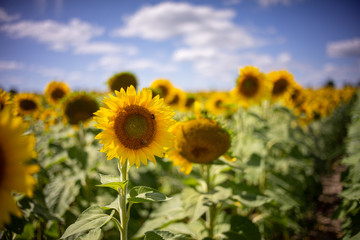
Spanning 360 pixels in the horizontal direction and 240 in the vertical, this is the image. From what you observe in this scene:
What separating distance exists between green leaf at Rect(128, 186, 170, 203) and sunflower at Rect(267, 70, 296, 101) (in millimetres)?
3437

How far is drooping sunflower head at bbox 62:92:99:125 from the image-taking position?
2.81m

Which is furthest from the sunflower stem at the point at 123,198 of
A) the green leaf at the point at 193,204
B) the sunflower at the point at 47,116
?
the sunflower at the point at 47,116

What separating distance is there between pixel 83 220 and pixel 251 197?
1.57 metres

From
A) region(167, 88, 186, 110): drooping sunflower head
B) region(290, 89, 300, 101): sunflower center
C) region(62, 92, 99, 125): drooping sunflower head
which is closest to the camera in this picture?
region(62, 92, 99, 125): drooping sunflower head

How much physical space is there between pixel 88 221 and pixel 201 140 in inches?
42.8

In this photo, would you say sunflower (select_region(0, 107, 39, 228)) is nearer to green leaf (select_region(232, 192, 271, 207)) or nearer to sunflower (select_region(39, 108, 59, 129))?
green leaf (select_region(232, 192, 271, 207))

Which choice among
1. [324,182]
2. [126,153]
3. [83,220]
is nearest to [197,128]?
[126,153]

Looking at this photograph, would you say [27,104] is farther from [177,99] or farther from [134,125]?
[134,125]

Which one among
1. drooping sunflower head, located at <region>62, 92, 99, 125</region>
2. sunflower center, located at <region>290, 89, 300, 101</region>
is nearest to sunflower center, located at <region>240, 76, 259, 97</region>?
sunflower center, located at <region>290, 89, 300, 101</region>

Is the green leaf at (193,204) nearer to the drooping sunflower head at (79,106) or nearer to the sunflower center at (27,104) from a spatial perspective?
the drooping sunflower head at (79,106)

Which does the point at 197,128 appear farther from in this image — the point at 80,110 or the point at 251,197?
the point at 80,110

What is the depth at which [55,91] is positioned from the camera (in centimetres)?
428

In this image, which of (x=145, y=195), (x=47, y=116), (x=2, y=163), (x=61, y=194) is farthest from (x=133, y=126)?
(x=47, y=116)

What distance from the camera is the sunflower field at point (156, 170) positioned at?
4.89 ft
